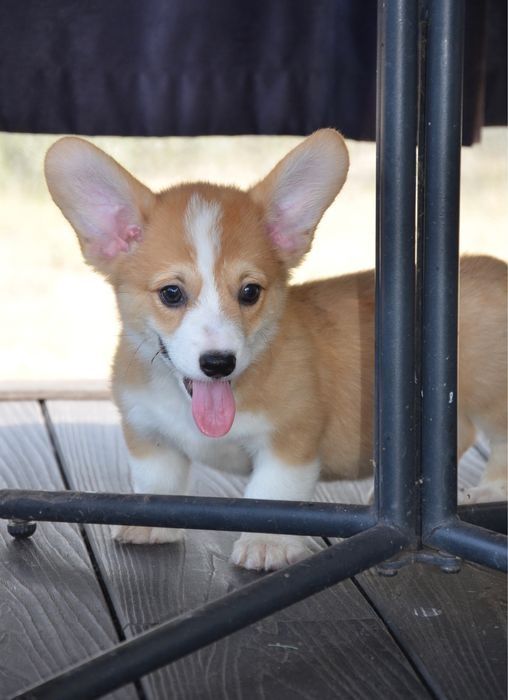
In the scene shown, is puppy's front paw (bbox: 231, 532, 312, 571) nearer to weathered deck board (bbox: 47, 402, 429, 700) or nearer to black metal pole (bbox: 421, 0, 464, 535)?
weathered deck board (bbox: 47, 402, 429, 700)

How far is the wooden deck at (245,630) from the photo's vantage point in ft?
5.01

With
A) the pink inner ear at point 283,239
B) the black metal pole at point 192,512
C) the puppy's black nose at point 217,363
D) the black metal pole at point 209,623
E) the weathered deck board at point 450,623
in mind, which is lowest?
the weathered deck board at point 450,623

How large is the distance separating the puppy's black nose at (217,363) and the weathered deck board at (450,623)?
0.38m

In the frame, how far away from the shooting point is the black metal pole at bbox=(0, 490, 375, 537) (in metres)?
1.68

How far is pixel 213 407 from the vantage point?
1979 millimetres

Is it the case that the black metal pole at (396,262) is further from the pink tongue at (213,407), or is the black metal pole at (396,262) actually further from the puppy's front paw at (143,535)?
the puppy's front paw at (143,535)

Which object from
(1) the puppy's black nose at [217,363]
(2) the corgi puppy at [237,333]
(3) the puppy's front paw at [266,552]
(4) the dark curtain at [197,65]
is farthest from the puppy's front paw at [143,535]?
(4) the dark curtain at [197,65]

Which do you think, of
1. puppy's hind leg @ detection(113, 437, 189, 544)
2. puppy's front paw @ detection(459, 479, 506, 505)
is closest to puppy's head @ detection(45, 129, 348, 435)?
puppy's hind leg @ detection(113, 437, 189, 544)

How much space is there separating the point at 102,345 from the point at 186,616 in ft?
9.98

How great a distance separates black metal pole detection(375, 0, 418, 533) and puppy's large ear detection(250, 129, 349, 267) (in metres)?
0.30

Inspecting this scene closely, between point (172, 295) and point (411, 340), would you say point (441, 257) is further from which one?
point (172, 295)

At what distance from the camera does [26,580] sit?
187cm

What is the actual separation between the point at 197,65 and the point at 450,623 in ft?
4.14

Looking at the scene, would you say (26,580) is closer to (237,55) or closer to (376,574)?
(376,574)
